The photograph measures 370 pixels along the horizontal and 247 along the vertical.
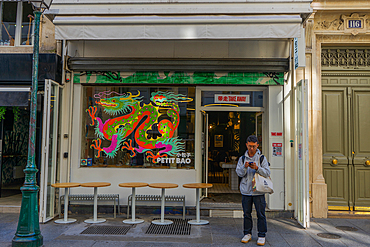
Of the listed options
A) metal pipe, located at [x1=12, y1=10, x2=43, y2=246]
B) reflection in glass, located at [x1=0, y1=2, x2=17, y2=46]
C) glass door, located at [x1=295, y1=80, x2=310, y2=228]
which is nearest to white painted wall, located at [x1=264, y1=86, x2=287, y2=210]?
glass door, located at [x1=295, y1=80, x2=310, y2=228]

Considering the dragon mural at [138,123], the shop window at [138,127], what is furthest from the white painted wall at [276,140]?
the dragon mural at [138,123]

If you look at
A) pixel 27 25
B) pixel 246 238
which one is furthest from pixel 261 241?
pixel 27 25

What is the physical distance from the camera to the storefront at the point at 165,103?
23.8 feet

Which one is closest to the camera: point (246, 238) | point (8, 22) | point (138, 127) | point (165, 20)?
A: point (246, 238)

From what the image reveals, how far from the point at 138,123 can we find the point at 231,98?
7.99 ft

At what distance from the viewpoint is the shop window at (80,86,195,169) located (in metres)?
7.52

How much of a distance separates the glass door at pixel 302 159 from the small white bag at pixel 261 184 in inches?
58.6

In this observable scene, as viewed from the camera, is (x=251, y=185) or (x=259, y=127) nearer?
(x=251, y=185)

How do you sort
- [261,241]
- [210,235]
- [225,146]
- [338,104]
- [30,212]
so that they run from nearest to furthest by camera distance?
[30,212]
[261,241]
[210,235]
[338,104]
[225,146]

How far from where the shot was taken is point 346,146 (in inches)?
291

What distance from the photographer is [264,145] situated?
296 inches

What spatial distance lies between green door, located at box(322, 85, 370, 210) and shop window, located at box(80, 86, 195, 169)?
336 centimetres

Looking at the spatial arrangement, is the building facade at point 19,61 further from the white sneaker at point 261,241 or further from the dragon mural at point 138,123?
the white sneaker at point 261,241

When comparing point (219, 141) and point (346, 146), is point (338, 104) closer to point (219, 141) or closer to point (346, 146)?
point (346, 146)
